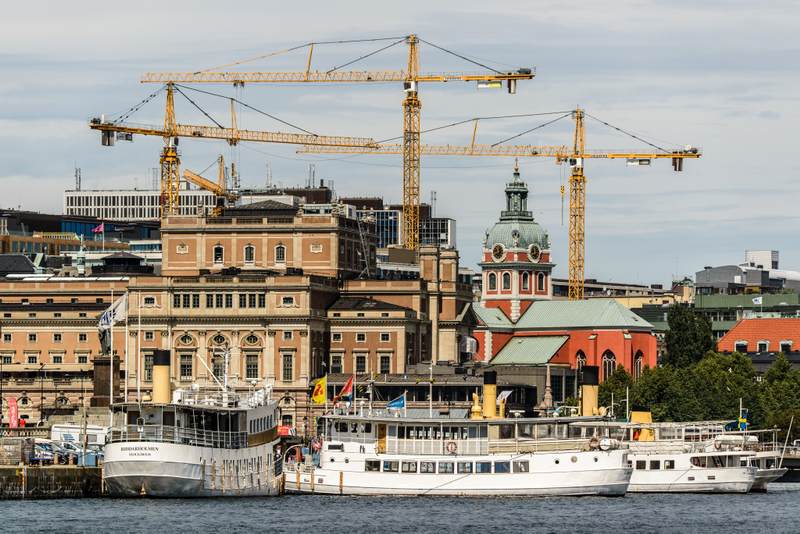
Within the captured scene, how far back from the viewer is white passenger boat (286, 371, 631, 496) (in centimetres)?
15150

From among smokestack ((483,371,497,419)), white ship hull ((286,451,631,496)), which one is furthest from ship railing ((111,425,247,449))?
smokestack ((483,371,497,419))

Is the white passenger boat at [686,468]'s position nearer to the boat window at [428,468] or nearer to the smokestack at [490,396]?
the smokestack at [490,396]

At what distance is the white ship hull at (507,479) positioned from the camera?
5955 inches

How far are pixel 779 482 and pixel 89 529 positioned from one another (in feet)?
269

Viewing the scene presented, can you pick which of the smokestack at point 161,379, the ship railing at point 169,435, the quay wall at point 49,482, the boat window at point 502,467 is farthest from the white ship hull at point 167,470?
the boat window at point 502,467

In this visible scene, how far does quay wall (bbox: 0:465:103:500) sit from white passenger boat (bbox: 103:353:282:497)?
2433 millimetres

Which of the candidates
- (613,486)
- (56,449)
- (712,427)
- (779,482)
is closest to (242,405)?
(56,449)

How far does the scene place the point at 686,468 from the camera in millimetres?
168500

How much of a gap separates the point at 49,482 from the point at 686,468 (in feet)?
157

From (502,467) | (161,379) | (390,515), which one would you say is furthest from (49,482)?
(502,467)

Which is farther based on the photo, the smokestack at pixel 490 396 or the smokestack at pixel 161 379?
the smokestack at pixel 490 396

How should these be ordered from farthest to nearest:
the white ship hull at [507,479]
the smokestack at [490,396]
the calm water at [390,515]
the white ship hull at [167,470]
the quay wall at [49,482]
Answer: the smokestack at [490,396] < the white ship hull at [507,479] < the quay wall at [49,482] < the white ship hull at [167,470] < the calm water at [390,515]

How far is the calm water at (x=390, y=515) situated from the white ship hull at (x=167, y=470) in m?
1.02

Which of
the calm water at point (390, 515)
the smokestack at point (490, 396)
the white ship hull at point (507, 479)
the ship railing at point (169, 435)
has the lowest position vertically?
the calm water at point (390, 515)
